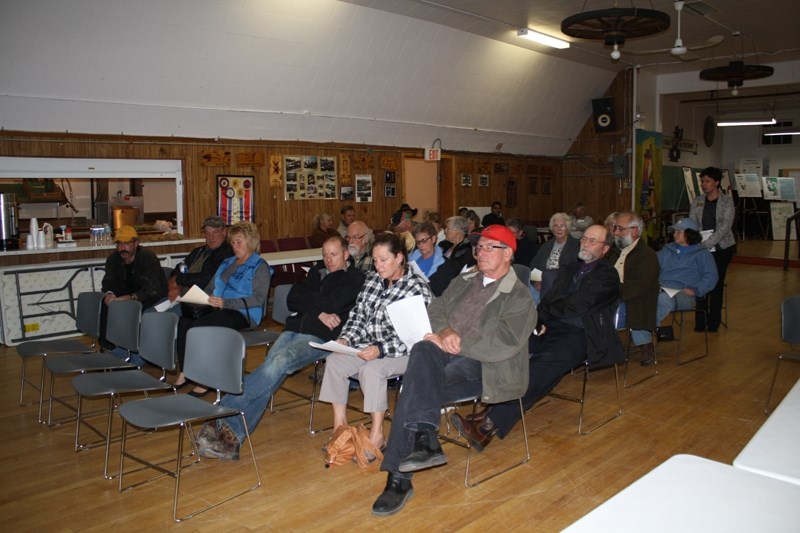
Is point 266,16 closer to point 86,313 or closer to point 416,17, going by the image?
point 416,17

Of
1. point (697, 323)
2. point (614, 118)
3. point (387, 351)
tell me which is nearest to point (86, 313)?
point (387, 351)

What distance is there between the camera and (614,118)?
579 inches

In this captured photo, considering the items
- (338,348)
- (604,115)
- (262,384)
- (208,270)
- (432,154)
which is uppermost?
(604,115)

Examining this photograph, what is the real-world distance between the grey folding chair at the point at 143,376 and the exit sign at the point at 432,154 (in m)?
8.57

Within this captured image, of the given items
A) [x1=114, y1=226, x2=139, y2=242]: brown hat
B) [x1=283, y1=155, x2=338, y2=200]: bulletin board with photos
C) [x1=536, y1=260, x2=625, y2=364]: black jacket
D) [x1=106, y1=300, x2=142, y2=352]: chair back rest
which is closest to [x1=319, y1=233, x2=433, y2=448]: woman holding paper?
[x1=536, y1=260, x2=625, y2=364]: black jacket

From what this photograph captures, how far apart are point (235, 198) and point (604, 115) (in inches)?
353

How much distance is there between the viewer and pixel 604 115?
14805 mm

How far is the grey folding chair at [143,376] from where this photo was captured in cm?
373

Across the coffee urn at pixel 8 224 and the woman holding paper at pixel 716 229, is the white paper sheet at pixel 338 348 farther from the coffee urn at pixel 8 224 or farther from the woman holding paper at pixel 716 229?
the coffee urn at pixel 8 224

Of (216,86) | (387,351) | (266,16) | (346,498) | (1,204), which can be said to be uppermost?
(266,16)

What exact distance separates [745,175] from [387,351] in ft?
66.9

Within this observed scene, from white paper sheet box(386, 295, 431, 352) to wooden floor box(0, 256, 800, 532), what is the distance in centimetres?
79

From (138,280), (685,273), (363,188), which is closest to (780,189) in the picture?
(363,188)

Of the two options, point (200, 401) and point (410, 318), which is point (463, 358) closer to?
point (410, 318)
